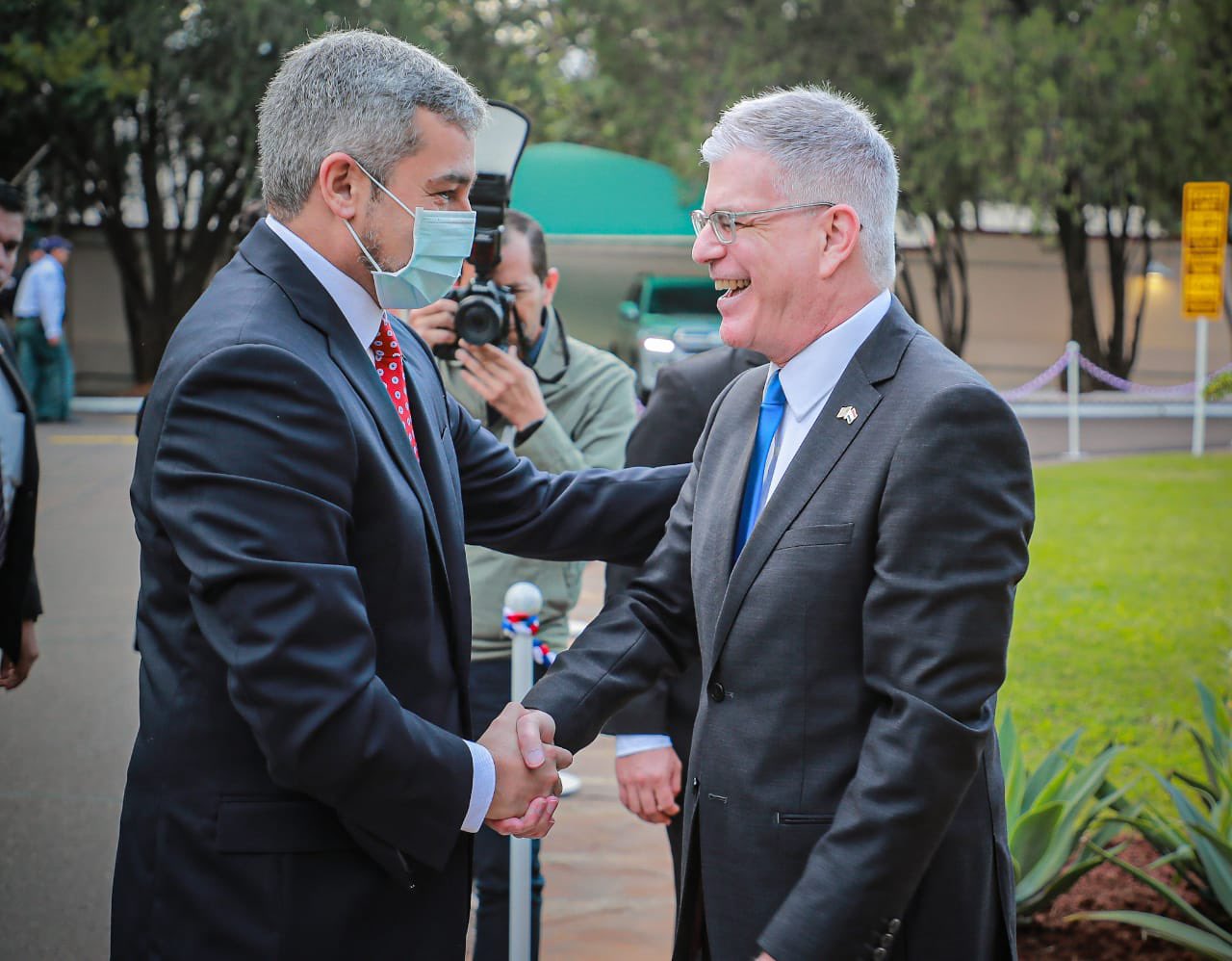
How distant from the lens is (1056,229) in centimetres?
2561

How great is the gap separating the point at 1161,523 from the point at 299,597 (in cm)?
1115

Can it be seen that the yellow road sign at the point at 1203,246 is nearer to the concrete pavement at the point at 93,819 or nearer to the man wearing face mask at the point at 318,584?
the concrete pavement at the point at 93,819

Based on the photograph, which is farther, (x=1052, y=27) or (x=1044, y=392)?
(x=1044, y=392)

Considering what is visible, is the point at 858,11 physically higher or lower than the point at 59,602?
higher

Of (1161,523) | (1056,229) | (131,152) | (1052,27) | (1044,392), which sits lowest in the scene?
(1044,392)

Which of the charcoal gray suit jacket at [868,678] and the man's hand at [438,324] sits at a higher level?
the man's hand at [438,324]

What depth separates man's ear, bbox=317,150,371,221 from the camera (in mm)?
2156

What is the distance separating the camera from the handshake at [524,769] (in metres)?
2.26

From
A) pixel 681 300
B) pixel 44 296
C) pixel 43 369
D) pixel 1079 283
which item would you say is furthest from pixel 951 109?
pixel 43 369

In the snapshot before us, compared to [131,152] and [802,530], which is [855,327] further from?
[131,152]

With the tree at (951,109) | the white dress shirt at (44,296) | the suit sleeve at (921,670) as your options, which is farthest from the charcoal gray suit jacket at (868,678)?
the tree at (951,109)

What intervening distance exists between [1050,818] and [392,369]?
94.2 inches

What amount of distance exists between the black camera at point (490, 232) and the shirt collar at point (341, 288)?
46.7 inches

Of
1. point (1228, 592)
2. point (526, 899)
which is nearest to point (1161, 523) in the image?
point (1228, 592)
